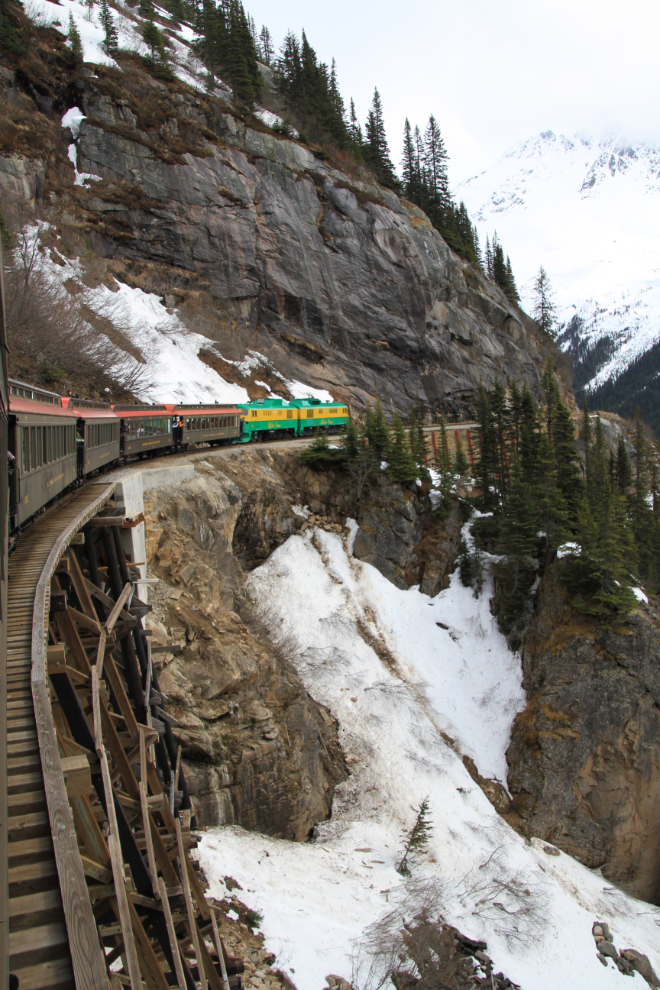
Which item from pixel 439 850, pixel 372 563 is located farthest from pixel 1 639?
pixel 372 563

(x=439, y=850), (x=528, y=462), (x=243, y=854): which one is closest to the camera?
(x=243, y=854)

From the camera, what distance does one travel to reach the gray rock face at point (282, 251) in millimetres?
49312

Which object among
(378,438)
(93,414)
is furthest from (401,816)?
(378,438)

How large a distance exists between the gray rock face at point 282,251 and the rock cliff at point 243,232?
0.14 m

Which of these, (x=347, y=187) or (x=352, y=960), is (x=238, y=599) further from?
(x=347, y=187)

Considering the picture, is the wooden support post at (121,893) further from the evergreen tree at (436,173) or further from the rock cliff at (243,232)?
the evergreen tree at (436,173)

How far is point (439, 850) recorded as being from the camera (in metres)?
18.9

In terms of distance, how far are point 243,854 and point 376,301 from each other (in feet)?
173

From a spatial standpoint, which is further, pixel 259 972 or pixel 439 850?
pixel 439 850

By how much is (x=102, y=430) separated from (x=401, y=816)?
17.9m

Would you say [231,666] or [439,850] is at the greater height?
[231,666]

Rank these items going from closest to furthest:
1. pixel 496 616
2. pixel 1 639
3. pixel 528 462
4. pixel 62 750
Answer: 1. pixel 1 639
2. pixel 62 750
3. pixel 496 616
4. pixel 528 462

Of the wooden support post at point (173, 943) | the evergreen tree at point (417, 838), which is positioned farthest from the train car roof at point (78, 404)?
the evergreen tree at point (417, 838)

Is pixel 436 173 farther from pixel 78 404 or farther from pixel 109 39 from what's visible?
pixel 78 404
